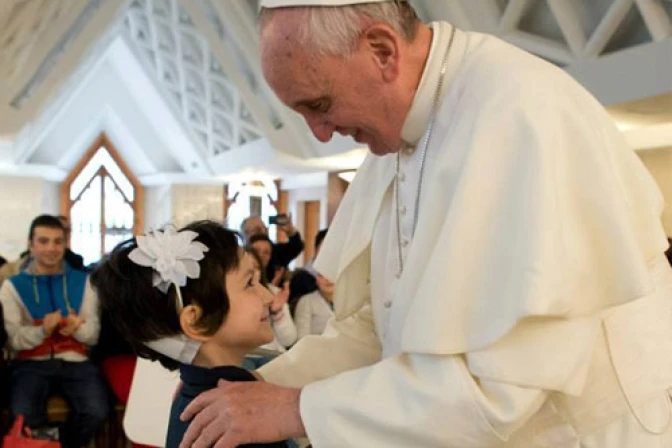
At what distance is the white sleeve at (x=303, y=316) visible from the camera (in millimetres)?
4371

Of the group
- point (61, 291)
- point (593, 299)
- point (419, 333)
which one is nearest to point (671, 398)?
point (593, 299)

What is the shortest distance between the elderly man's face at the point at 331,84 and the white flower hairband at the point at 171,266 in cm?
49

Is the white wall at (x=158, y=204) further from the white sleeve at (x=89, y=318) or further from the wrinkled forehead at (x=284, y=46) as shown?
the wrinkled forehead at (x=284, y=46)

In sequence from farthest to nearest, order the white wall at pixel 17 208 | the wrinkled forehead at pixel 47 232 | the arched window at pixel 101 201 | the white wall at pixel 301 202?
the arched window at pixel 101 201, the white wall at pixel 17 208, the white wall at pixel 301 202, the wrinkled forehead at pixel 47 232

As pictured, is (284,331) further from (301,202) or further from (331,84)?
(301,202)

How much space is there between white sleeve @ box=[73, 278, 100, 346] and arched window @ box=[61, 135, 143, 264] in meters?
8.18

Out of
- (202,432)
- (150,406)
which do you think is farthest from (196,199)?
(202,432)

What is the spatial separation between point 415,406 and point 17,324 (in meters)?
3.47

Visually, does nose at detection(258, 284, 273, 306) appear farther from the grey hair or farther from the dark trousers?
the dark trousers

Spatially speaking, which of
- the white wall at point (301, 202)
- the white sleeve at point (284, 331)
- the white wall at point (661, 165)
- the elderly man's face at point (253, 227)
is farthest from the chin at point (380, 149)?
the white wall at point (301, 202)

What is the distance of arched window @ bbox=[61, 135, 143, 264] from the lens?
1203 centimetres

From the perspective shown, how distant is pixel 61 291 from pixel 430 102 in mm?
3438

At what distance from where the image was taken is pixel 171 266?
1.50 m

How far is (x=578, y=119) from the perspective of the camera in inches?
40.1
